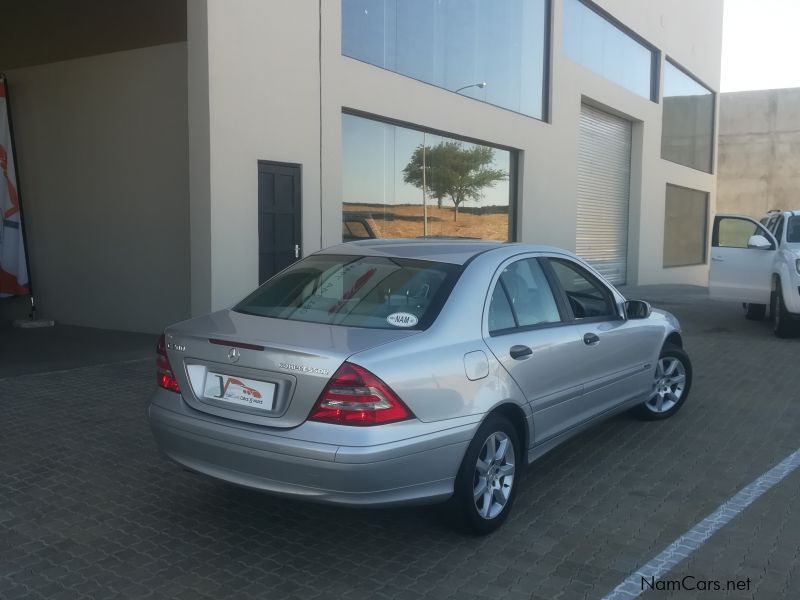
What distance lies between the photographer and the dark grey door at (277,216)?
9.54 meters

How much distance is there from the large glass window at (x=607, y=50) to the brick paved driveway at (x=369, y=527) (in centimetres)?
1280

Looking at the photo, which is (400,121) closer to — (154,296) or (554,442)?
(154,296)

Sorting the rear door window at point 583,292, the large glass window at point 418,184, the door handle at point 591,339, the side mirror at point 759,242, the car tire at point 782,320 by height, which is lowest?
the car tire at point 782,320

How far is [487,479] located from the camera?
4.07 m

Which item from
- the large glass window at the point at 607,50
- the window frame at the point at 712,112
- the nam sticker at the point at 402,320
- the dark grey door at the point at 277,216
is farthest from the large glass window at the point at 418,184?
the window frame at the point at 712,112

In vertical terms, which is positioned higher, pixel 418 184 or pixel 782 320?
pixel 418 184

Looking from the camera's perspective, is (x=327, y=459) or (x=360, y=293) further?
(x=360, y=293)

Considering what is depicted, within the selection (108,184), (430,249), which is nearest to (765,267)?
(430,249)

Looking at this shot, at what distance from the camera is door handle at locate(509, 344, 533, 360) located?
4.23 m

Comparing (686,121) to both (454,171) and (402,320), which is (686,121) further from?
(402,320)

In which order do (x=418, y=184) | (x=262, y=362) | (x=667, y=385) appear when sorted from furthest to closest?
(x=418, y=184) → (x=667, y=385) → (x=262, y=362)

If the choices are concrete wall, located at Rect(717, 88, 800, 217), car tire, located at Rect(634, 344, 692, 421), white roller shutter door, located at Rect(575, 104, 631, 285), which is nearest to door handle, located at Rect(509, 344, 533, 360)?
car tire, located at Rect(634, 344, 692, 421)

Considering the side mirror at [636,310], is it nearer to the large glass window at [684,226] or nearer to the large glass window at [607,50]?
Answer: the large glass window at [607,50]

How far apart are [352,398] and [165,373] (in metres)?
1.21
